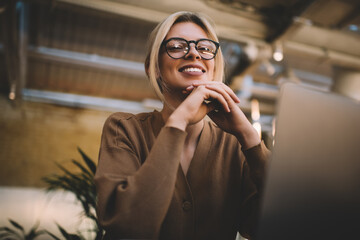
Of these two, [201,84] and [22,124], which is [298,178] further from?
[22,124]

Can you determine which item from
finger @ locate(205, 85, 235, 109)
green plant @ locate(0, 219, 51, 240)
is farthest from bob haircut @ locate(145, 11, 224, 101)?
green plant @ locate(0, 219, 51, 240)

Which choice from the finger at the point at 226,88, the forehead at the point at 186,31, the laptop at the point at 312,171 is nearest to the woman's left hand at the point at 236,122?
the finger at the point at 226,88

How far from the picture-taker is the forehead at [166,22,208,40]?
3.25ft

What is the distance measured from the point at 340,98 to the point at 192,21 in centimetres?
70

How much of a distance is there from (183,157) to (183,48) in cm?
39

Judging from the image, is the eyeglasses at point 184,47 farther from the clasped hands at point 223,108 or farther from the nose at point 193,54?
the clasped hands at point 223,108

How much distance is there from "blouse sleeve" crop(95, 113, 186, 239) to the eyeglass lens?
0.34 m

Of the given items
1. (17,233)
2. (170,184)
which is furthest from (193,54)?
(17,233)

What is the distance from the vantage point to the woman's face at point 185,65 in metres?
0.95

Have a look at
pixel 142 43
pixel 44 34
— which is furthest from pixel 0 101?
pixel 142 43

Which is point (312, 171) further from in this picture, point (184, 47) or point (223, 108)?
point (184, 47)

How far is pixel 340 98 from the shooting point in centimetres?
49

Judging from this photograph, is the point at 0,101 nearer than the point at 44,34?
No

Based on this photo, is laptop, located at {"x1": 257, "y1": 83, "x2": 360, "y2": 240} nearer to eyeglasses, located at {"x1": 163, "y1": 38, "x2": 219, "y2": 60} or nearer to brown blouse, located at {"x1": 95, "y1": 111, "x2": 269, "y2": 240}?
brown blouse, located at {"x1": 95, "y1": 111, "x2": 269, "y2": 240}
